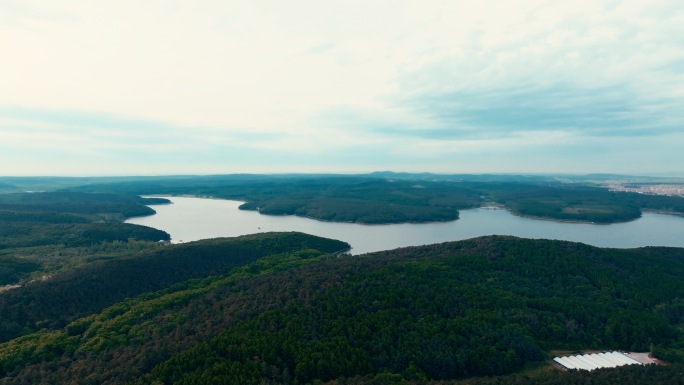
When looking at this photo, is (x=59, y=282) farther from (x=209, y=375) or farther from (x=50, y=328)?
(x=209, y=375)

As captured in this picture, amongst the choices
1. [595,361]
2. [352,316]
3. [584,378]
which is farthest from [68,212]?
[584,378]

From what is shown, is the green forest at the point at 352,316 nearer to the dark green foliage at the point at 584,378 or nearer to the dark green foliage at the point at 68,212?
the dark green foliage at the point at 584,378

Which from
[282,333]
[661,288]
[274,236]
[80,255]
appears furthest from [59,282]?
[661,288]

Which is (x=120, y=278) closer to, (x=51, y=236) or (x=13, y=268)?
(x=13, y=268)

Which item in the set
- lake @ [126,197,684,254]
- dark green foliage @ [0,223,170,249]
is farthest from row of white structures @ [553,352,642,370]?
dark green foliage @ [0,223,170,249]

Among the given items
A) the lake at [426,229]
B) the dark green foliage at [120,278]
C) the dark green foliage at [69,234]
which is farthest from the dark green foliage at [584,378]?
the dark green foliage at [69,234]
